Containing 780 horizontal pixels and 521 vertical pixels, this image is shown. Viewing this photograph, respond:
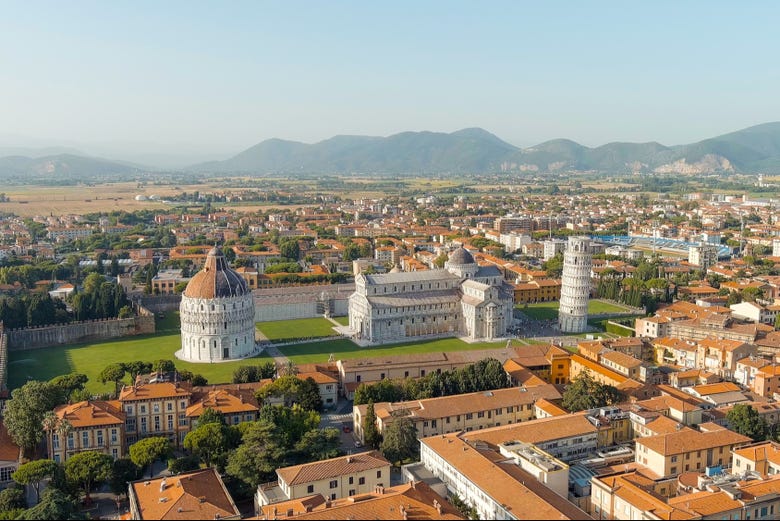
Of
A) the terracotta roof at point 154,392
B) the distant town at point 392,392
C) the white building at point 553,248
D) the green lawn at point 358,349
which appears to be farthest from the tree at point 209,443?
the white building at point 553,248

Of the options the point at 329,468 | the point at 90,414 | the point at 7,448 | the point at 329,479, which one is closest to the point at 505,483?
the point at 329,479

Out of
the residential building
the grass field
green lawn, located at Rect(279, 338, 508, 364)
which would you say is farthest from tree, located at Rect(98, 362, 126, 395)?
the grass field

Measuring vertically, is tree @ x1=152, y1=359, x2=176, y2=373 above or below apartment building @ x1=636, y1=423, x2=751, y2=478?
above

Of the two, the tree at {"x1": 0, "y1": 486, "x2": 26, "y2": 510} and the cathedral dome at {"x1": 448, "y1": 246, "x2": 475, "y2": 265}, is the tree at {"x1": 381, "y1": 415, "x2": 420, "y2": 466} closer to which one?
the tree at {"x1": 0, "y1": 486, "x2": 26, "y2": 510}

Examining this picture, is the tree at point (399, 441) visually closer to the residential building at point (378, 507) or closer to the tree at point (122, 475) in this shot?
the residential building at point (378, 507)

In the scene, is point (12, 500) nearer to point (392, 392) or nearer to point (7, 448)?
point (7, 448)
